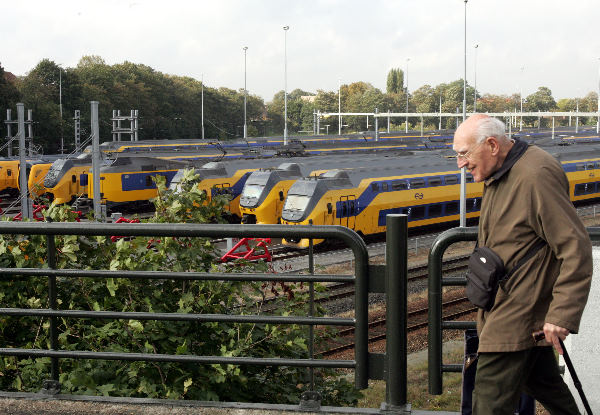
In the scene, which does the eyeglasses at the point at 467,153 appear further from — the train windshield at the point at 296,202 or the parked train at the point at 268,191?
the parked train at the point at 268,191

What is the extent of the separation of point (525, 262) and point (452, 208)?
91.2 ft

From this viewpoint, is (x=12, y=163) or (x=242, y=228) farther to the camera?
(x=12, y=163)

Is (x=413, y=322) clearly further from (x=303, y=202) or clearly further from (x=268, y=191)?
(x=268, y=191)

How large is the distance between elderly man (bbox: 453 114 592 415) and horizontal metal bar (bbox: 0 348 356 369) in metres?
0.92

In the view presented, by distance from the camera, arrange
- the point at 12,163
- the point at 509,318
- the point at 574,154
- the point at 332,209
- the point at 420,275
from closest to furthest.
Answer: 1. the point at 509,318
2. the point at 420,275
3. the point at 332,209
4. the point at 574,154
5. the point at 12,163

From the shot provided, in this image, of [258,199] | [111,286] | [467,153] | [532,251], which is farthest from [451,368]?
[258,199]

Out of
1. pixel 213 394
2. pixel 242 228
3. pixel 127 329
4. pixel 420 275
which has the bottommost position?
pixel 420 275

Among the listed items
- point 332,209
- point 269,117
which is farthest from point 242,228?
point 269,117

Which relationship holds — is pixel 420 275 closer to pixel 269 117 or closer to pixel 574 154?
pixel 574 154

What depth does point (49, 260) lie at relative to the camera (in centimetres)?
420

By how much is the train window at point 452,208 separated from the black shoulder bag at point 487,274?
27331 mm

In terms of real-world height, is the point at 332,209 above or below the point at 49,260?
below

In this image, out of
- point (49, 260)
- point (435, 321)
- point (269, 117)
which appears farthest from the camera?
point (269, 117)

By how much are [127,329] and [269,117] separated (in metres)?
111
